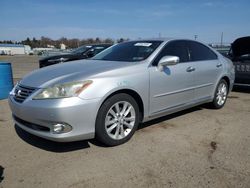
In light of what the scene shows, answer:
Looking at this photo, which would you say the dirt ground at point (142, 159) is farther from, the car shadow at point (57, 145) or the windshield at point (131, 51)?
the windshield at point (131, 51)

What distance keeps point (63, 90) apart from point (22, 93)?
0.70 metres

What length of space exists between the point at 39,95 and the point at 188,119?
2857 millimetres

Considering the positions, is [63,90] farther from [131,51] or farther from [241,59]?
[241,59]

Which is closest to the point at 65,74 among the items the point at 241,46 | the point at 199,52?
the point at 199,52

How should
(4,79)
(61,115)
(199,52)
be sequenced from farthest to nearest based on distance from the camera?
1. (4,79)
2. (199,52)
3. (61,115)

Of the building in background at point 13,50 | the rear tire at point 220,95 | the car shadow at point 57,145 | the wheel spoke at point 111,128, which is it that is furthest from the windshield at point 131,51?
the building in background at point 13,50

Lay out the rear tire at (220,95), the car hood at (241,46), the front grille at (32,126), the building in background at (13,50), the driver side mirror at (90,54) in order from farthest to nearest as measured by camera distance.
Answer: the building in background at (13,50), the driver side mirror at (90,54), the car hood at (241,46), the rear tire at (220,95), the front grille at (32,126)

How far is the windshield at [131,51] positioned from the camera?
4.29m

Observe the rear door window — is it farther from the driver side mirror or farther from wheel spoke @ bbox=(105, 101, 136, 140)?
the driver side mirror

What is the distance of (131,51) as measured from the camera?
461cm

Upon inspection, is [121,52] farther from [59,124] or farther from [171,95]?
[59,124]

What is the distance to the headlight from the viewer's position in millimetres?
3230

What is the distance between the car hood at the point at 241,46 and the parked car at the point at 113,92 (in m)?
3.41

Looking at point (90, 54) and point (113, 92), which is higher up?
point (90, 54)
